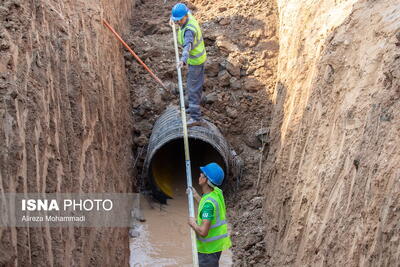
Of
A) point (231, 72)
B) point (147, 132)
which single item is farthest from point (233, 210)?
point (231, 72)

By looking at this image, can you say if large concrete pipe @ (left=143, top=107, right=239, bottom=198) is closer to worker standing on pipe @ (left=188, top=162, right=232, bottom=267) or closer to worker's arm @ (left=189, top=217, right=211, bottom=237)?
worker standing on pipe @ (left=188, top=162, right=232, bottom=267)

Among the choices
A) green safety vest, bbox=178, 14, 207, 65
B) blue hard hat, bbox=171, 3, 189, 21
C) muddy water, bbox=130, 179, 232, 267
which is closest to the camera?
muddy water, bbox=130, 179, 232, 267

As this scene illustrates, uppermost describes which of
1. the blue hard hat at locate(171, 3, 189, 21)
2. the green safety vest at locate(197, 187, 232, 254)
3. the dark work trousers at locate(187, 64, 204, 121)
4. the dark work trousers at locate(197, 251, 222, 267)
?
the blue hard hat at locate(171, 3, 189, 21)

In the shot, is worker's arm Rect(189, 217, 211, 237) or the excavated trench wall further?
worker's arm Rect(189, 217, 211, 237)

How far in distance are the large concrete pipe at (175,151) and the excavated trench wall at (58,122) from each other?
502mm

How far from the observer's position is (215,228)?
17.1ft

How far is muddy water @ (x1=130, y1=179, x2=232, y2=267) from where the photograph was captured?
6949 millimetres

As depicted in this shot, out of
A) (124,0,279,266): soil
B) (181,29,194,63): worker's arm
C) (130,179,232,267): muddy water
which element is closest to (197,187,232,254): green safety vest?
(130,179,232,267): muddy water

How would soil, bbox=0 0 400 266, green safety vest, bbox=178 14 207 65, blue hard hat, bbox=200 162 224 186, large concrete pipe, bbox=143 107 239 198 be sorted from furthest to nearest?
large concrete pipe, bbox=143 107 239 198
green safety vest, bbox=178 14 207 65
blue hard hat, bbox=200 162 224 186
soil, bbox=0 0 400 266

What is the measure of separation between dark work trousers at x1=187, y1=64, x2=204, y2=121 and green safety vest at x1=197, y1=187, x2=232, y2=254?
117 inches

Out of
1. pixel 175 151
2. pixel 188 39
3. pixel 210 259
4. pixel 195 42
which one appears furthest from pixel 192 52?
pixel 210 259

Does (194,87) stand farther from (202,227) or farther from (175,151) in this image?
(202,227)

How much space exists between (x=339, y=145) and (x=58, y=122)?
2.81 meters

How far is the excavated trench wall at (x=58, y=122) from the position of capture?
440 centimetres
